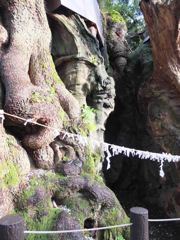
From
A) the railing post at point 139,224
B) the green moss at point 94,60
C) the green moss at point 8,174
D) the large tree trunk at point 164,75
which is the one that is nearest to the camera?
the railing post at point 139,224

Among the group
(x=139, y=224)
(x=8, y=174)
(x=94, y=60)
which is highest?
(x=94, y=60)

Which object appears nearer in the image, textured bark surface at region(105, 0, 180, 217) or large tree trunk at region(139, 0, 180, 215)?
large tree trunk at region(139, 0, 180, 215)

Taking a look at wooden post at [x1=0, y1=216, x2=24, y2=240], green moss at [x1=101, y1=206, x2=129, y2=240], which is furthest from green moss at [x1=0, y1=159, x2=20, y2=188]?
wooden post at [x1=0, y1=216, x2=24, y2=240]

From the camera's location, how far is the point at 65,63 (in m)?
6.96

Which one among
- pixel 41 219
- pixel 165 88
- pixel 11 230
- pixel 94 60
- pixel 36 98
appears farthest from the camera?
pixel 165 88

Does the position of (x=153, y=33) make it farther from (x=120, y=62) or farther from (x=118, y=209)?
(x=118, y=209)

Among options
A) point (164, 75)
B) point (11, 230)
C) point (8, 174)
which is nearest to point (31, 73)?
point (8, 174)

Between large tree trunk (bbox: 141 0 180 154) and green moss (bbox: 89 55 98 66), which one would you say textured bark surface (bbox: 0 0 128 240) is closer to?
green moss (bbox: 89 55 98 66)

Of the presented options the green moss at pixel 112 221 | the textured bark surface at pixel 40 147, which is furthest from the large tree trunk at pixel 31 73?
the green moss at pixel 112 221

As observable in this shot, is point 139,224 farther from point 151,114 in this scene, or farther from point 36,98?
point 151,114

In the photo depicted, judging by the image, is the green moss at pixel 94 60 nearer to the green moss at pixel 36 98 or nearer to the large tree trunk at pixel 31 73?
the large tree trunk at pixel 31 73

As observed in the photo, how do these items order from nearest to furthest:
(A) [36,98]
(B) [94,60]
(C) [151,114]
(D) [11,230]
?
(D) [11,230] < (A) [36,98] < (B) [94,60] < (C) [151,114]

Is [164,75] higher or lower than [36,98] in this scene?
higher

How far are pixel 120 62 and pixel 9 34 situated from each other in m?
5.52
